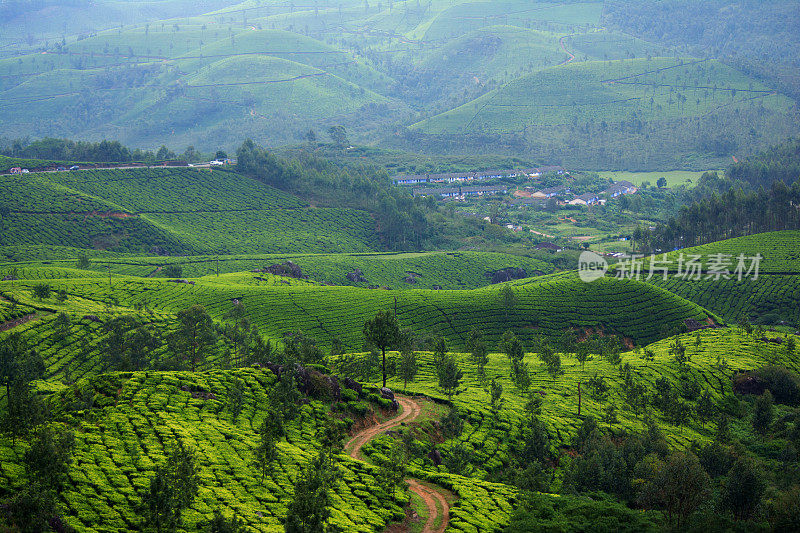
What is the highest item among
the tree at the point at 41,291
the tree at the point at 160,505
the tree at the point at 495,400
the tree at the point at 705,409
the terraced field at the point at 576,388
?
the tree at the point at 41,291

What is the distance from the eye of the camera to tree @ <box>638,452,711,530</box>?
4844cm

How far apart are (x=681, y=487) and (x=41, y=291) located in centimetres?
8951

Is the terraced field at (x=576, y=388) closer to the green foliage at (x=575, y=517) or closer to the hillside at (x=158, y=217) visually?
the green foliage at (x=575, y=517)

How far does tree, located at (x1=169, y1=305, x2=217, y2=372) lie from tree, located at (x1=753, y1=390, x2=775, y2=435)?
70.1m

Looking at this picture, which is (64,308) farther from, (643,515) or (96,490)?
(643,515)

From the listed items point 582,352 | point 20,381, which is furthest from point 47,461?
point 582,352

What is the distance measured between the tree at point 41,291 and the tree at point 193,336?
2329cm

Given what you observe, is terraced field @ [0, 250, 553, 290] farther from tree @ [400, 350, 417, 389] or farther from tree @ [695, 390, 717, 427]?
tree @ [695, 390, 717, 427]

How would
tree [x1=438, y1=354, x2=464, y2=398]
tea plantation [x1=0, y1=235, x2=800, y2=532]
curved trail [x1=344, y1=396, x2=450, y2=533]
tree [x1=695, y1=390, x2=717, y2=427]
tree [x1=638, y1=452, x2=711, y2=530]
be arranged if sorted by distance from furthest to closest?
tree [x1=695, y1=390, x2=717, y2=427], tree [x1=438, y1=354, x2=464, y2=398], tree [x1=638, y1=452, x2=711, y2=530], curved trail [x1=344, y1=396, x2=450, y2=533], tea plantation [x1=0, y1=235, x2=800, y2=532]

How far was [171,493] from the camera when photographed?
34.3 meters

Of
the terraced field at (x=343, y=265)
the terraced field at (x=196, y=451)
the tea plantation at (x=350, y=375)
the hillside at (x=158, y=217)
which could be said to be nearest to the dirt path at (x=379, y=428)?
the tea plantation at (x=350, y=375)

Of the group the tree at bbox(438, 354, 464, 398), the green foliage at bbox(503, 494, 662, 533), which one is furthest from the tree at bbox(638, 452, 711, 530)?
the tree at bbox(438, 354, 464, 398)

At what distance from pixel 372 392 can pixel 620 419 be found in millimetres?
31556

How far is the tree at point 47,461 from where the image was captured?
36219mm
